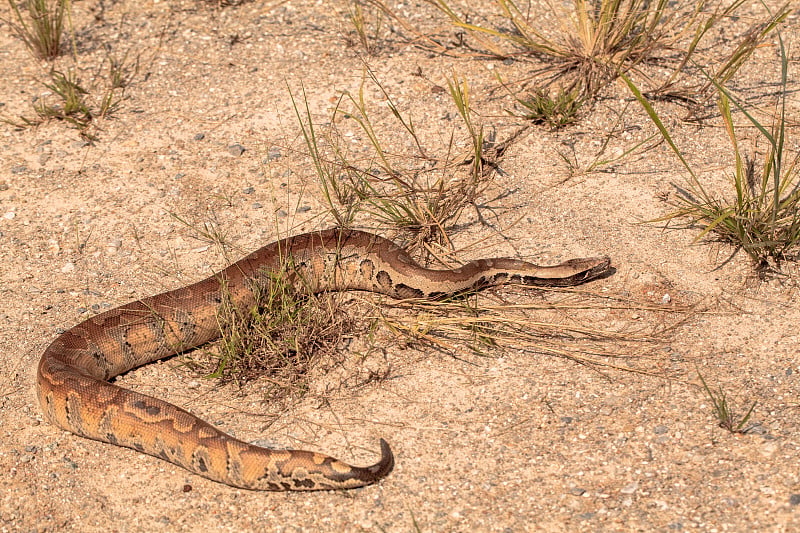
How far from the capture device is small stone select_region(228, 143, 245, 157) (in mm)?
8789

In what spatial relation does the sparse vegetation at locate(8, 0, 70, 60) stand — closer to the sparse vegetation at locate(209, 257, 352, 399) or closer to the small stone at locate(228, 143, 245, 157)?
the small stone at locate(228, 143, 245, 157)

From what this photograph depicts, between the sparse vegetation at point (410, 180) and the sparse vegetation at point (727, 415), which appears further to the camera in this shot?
the sparse vegetation at point (410, 180)

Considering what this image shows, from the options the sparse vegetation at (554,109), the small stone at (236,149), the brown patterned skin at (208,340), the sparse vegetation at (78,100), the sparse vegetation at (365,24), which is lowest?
the brown patterned skin at (208,340)

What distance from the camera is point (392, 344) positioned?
21.9 ft

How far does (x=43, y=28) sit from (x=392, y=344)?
637 centimetres

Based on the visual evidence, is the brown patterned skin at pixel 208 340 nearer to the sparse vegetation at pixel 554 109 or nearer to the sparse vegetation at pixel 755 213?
the sparse vegetation at pixel 755 213

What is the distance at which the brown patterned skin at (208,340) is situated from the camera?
5480 mm

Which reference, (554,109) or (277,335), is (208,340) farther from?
(554,109)

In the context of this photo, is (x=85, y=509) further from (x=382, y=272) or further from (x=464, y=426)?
(x=382, y=272)

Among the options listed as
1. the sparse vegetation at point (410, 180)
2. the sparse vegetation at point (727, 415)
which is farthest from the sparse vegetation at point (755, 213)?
the sparse vegetation at point (410, 180)

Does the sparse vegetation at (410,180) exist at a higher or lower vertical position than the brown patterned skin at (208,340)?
higher

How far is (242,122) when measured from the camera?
9.18 metres

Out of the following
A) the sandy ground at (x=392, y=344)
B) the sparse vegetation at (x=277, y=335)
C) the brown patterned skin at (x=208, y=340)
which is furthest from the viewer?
the sparse vegetation at (x=277, y=335)

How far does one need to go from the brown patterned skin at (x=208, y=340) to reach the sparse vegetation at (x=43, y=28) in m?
4.76
